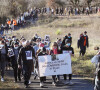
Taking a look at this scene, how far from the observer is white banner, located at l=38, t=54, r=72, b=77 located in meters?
9.09

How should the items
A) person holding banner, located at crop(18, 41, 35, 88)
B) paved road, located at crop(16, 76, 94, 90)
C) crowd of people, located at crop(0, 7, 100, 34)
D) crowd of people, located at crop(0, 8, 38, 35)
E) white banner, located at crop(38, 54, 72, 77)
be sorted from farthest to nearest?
crowd of people, located at crop(0, 7, 100, 34)
crowd of people, located at crop(0, 8, 38, 35)
paved road, located at crop(16, 76, 94, 90)
white banner, located at crop(38, 54, 72, 77)
person holding banner, located at crop(18, 41, 35, 88)

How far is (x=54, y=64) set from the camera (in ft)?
30.2

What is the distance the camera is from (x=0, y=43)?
9.96 metres

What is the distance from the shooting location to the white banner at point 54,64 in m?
9.09

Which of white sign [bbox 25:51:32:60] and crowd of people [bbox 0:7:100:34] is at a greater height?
crowd of people [bbox 0:7:100:34]

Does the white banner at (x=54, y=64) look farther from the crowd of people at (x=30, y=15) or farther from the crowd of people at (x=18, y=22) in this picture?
the crowd of people at (x=30, y=15)

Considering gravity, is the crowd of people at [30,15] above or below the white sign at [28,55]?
above

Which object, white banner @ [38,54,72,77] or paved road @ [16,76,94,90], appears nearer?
white banner @ [38,54,72,77]

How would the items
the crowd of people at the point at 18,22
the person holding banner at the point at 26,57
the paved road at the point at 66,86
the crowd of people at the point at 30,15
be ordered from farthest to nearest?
the crowd of people at the point at 30,15, the crowd of people at the point at 18,22, the paved road at the point at 66,86, the person holding banner at the point at 26,57

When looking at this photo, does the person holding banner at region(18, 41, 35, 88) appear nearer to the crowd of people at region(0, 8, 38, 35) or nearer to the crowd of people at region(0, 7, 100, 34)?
the crowd of people at region(0, 8, 38, 35)

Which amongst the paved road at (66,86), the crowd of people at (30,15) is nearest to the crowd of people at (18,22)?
the crowd of people at (30,15)

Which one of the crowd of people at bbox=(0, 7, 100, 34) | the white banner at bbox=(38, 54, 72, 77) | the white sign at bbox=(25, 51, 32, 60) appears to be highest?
the crowd of people at bbox=(0, 7, 100, 34)

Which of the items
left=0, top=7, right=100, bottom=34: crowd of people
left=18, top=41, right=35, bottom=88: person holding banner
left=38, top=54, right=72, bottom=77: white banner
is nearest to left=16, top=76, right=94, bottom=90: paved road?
left=38, top=54, right=72, bottom=77: white banner

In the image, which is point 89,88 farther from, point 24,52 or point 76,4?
point 76,4
